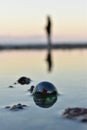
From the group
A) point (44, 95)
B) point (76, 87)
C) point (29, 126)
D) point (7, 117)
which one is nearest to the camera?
point (29, 126)

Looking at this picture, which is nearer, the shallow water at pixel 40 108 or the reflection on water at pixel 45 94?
the shallow water at pixel 40 108

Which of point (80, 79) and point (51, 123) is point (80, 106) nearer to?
point (51, 123)

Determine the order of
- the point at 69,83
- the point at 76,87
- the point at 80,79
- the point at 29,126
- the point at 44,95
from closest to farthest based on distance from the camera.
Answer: the point at 29,126
the point at 44,95
the point at 76,87
the point at 69,83
the point at 80,79

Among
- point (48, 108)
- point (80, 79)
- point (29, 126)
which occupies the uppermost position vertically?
point (80, 79)

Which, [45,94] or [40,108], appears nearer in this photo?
[40,108]

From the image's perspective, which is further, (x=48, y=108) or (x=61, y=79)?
(x=61, y=79)

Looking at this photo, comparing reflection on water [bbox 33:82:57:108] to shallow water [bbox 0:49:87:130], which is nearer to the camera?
shallow water [bbox 0:49:87:130]

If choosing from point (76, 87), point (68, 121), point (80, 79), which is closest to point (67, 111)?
point (68, 121)

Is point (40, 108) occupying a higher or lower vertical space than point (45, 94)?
lower
